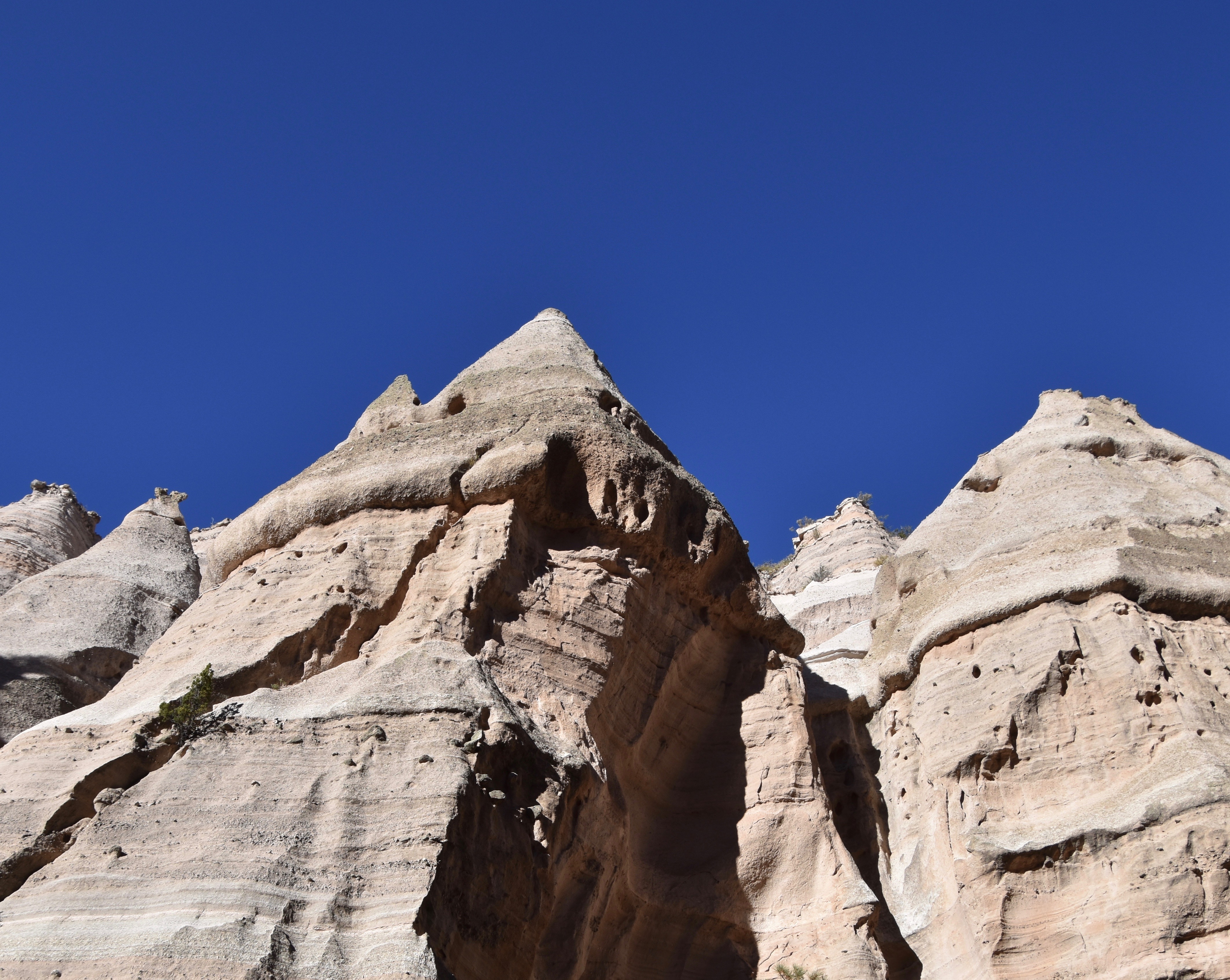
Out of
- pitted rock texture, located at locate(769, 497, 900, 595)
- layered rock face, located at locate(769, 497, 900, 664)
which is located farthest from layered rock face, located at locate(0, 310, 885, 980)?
pitted rock texture, located at locate(769, 497, 900, 595)

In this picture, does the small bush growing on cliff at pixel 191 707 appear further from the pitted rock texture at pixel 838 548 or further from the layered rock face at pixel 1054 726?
the pitted rock texture at pixel 838 548

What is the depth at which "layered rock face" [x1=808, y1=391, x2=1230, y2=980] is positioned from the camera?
39.2ft

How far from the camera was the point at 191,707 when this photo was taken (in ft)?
32.9

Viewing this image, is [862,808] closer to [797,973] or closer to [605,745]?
[797,973]

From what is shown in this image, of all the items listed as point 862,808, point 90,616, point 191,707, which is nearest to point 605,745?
point 191,707

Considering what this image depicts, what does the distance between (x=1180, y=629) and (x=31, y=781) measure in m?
12.1

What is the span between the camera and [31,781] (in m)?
9.68

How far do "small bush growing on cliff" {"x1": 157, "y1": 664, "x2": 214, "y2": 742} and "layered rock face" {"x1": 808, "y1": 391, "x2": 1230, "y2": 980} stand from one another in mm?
7583

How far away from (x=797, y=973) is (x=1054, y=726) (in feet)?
15.1

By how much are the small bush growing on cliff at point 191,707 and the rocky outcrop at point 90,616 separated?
636 centimetres

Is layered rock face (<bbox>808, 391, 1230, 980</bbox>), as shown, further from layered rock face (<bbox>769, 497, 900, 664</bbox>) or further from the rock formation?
layered rock face (<bbox>769, 497, 900, 664</bbox>)

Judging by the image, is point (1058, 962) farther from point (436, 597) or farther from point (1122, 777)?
point (436, 597)

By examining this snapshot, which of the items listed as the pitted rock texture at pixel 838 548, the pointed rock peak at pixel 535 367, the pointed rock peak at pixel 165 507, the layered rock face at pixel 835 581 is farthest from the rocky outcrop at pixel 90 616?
the pitted rock texture at pixel 838 548

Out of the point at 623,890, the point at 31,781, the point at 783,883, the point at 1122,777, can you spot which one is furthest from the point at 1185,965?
the point at 31,781
